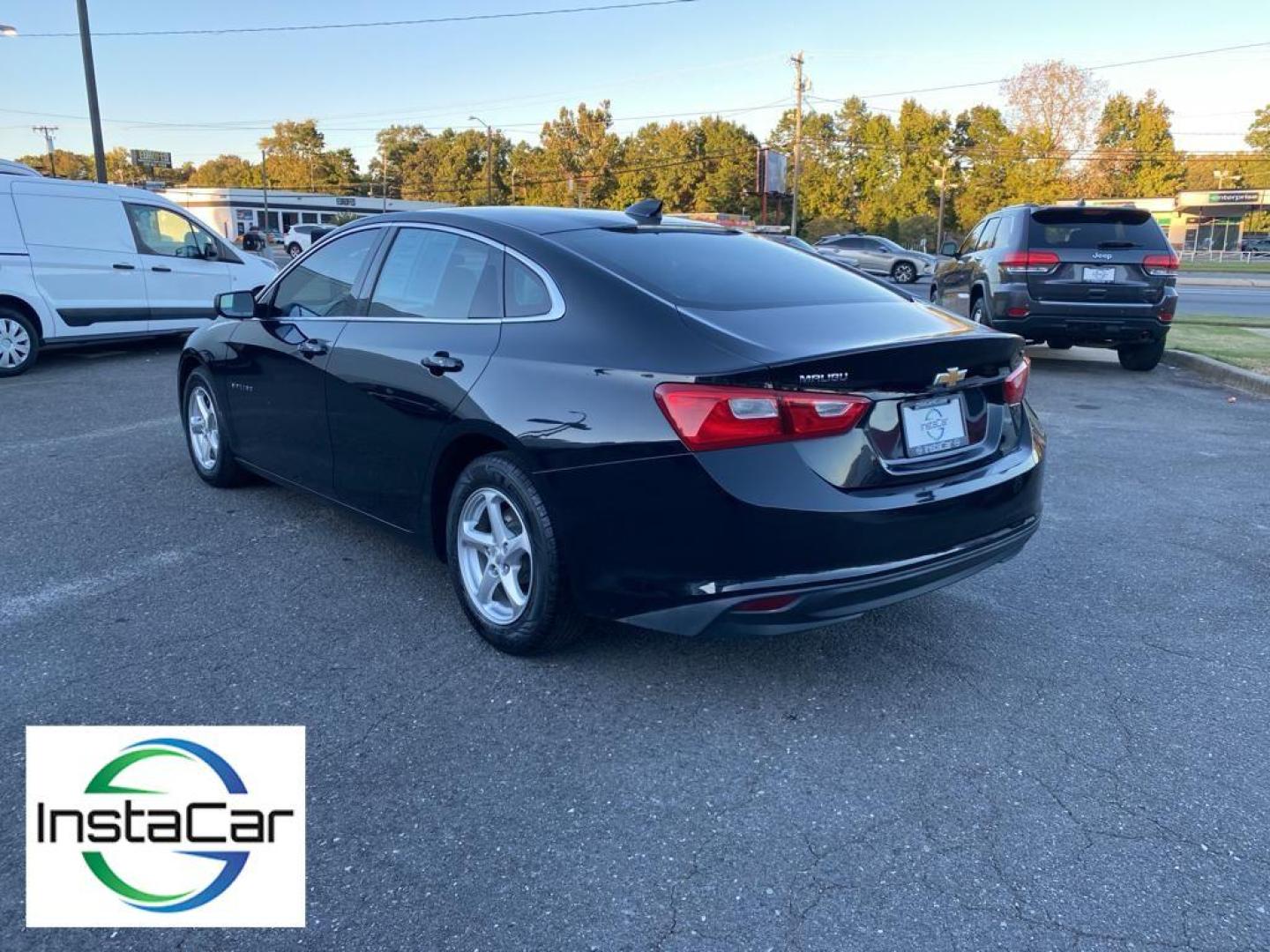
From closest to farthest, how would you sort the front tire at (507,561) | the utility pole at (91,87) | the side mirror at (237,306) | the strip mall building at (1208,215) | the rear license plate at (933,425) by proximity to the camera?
the rear license plate at (933,425)
the front tire at (507,561)
the side mirror at (237,306)
the utility pole at (91,87)
the strip mall building at (1208,215)

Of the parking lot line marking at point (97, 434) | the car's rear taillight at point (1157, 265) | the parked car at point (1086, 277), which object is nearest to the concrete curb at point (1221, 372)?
the parked car at point (1086, 277)

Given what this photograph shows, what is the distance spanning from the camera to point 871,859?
8.00 feet

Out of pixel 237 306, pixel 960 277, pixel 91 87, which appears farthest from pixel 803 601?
pixel 91 87

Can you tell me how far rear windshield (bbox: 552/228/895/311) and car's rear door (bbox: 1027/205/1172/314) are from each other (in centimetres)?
635

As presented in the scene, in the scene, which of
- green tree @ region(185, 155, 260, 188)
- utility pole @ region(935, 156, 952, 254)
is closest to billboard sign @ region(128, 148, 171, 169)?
green tree @ region(185, 155, 260, 188)

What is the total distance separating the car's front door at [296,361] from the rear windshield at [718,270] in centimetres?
128

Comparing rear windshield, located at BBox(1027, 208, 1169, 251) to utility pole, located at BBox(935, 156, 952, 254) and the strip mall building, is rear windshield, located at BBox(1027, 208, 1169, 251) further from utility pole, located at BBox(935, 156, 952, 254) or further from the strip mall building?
the strip mall building

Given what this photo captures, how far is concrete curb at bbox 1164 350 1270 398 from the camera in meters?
9.18

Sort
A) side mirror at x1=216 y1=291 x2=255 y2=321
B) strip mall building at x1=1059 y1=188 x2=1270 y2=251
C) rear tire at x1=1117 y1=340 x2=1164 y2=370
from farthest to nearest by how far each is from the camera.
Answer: strip mall building at x1=1059 y1=188 x2=1270 y2=251
rear tire at x1=1117 y1=340 x2=1164 y2=370
side mirror at x1=216 y1=291 x2=255 y2=321

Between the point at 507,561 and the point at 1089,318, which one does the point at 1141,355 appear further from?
the point at 507,561

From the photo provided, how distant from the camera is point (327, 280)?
4641mm

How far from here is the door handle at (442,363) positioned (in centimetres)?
359

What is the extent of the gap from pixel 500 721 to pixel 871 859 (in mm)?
1230
